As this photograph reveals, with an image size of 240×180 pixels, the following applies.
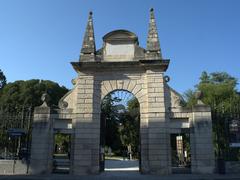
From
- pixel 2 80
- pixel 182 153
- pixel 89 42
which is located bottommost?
pixel 182 153

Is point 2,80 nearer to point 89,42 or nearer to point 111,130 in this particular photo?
point 111,130

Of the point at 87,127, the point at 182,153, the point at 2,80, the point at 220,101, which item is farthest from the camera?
the point at 2,80

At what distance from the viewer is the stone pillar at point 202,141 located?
13.2 meters

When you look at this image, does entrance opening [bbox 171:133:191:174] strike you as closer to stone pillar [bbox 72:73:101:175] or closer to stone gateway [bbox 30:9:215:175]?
stone gateway [bbox 30:9:215:175]

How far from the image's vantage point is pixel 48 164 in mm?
13727

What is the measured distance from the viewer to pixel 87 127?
1389 centimetres

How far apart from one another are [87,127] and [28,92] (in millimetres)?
19896

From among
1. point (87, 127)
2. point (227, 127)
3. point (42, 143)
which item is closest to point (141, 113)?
point (87, 127)

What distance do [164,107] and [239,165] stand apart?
4577mm

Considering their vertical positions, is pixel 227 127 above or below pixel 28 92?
below

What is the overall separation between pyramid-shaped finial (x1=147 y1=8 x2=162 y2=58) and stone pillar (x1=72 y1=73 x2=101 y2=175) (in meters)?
3.34

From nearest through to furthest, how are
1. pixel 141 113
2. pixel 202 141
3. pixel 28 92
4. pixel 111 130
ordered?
pixel 202 141, pixel 141 113, pixel 28 92, pixel 111 130

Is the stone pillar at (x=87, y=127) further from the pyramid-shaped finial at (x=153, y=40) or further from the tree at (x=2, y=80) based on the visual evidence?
the tree at (x=2, y=80)

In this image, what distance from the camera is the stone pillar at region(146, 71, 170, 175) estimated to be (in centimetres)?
1330
